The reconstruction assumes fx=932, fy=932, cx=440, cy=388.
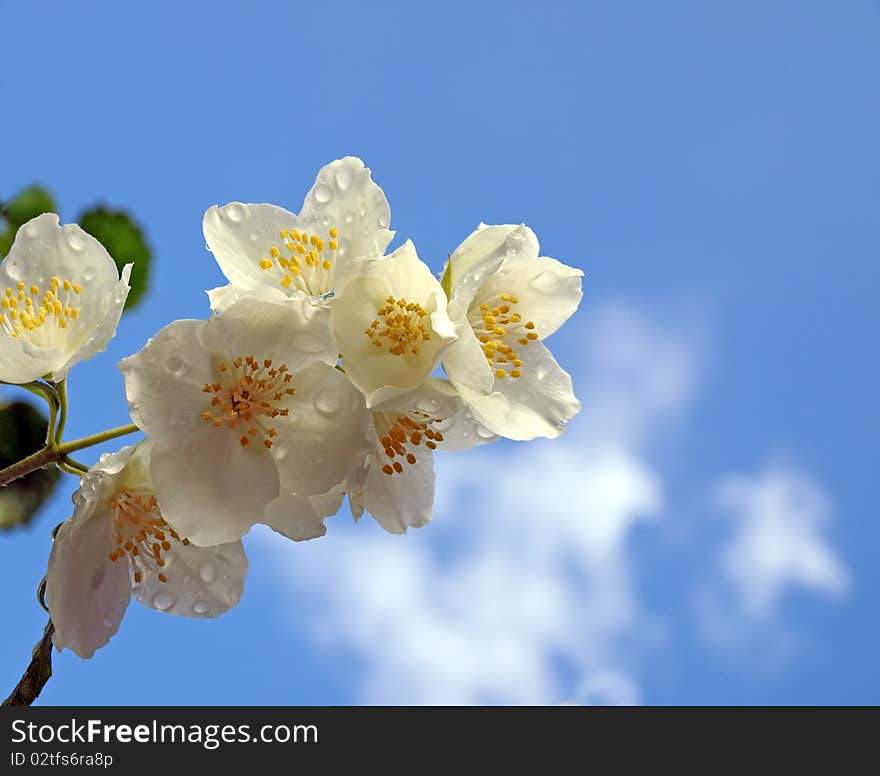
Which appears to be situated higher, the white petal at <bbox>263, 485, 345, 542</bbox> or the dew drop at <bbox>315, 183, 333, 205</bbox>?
the dew drop at <bbox>315, 183, 333, 205</bbox>

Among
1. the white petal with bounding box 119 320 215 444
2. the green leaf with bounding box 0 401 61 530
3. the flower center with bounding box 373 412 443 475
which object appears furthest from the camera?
the green leaf with bounding box 0 401 61 530

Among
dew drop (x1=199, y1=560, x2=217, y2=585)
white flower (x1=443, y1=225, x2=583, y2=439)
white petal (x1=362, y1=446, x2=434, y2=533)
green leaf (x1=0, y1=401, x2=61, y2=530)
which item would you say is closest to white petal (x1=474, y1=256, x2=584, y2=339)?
white flower (x1=443, y1=225, x2=583, y2=439)

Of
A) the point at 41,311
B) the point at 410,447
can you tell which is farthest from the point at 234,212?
the point at 410,447

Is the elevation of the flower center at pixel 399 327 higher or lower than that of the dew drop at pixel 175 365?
higher

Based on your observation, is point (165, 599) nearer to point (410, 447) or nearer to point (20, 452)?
point (410, 447)

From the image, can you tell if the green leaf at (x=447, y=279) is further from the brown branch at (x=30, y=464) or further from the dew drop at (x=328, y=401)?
the brown branch at (x=30, y=464)

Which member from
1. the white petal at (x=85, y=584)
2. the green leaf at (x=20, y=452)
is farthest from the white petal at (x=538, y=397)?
the green leaf at (x=20, y=452)

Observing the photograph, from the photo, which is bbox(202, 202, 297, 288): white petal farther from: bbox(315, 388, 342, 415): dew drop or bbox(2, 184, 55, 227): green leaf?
bbox(2, 184, 55, 227): green leaf
